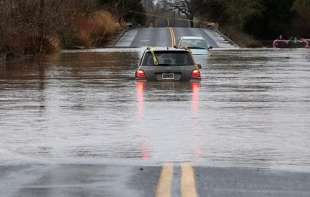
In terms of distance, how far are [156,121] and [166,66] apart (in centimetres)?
1025

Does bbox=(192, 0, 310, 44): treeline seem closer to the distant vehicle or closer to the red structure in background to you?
the red structure in background

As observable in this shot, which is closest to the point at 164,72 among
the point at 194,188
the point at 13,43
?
the point at 194,188

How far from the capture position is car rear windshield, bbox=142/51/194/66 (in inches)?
1036

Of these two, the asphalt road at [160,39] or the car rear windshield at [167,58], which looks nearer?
the car rear windshield at [167,58]

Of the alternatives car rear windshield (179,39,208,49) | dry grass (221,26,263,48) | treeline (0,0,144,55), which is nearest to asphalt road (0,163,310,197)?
treeline (0,0,144,55)

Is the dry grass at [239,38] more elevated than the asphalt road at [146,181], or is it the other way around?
the asphalt road at [146,181]

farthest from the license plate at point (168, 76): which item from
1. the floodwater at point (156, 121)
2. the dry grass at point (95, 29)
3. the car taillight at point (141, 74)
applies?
the dry grass at point (95, 29)

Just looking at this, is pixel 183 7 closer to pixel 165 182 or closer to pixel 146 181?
pixel 146 181

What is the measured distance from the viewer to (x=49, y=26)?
5191cm

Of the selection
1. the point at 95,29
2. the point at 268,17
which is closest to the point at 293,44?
the point at 95,29

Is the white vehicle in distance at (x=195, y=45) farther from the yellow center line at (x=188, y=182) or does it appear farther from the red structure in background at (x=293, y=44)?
the yellow center line at (x=188, y=182)

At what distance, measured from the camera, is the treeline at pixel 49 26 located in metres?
44.3

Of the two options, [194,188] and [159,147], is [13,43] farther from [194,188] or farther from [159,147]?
[194,188]

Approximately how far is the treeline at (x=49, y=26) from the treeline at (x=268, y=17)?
24183 mm
